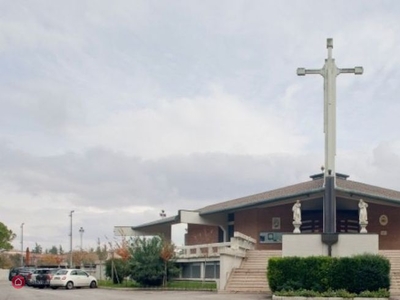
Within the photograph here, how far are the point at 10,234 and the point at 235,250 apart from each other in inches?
2018

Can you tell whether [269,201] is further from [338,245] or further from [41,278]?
[41,278]

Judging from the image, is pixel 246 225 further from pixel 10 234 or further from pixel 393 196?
pixel 10 234

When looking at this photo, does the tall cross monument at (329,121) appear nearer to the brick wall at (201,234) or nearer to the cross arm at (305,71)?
the cross arm at (305,71)

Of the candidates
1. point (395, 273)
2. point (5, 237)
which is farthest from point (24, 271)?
point (5, 237)

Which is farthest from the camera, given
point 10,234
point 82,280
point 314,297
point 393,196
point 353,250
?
point 10,234

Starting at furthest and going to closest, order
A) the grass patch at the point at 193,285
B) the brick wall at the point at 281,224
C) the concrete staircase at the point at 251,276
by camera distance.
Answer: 1. the brick wall at the point at 281,224
2. the grass patch at the point at 193,285
3. the concrete staircase at the point at 251,276

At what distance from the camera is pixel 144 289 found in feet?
109

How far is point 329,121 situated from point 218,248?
9124 millimetres

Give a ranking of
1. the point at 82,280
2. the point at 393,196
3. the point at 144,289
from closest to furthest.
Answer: the point at 144,289, the point at 82,280, the point at 393,196

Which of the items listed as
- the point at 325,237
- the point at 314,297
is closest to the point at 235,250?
the point at 325,237

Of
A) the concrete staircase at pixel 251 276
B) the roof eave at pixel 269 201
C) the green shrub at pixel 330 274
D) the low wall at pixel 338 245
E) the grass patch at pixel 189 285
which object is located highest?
the roof eave at pixel 269 201

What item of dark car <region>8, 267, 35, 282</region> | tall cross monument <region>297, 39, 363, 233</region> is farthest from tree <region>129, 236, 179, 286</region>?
dark car <region>8, 267, 35, 282</region>

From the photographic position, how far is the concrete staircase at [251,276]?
28953 mm

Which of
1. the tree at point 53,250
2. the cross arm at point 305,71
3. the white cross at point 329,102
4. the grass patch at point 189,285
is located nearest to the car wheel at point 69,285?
the grass patch at point 189,285
